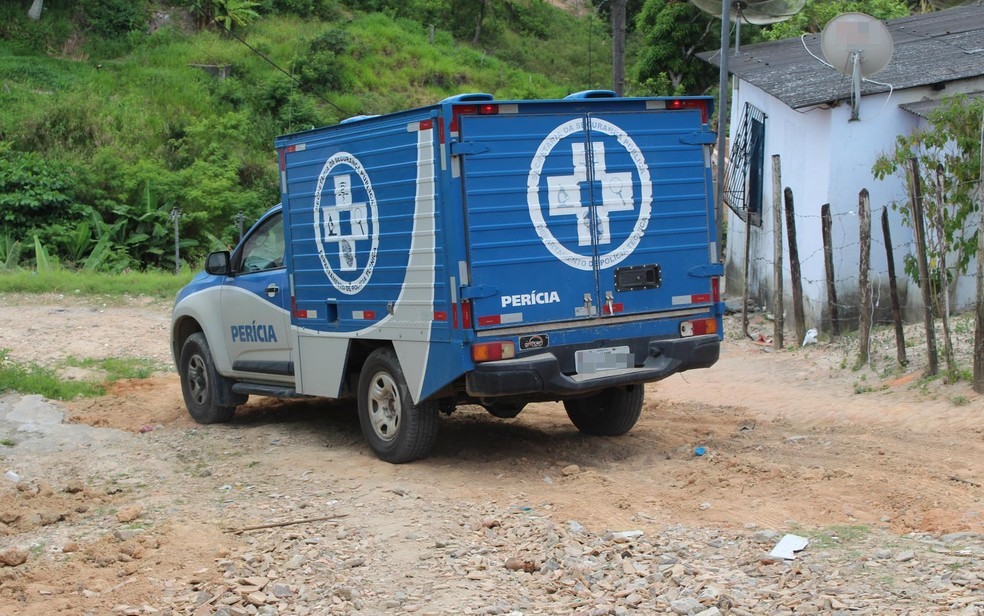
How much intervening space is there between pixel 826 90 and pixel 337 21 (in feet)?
102

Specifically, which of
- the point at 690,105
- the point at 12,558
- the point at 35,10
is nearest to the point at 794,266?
the point at 690,105

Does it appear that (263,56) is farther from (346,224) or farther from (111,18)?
(346,224)

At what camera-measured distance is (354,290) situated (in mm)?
7992

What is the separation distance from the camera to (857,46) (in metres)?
12.5

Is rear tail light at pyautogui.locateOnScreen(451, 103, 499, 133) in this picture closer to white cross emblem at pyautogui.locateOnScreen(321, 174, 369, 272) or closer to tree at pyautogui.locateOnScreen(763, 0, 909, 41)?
white cross emblem at pyautogui.locateOnScreen(321, 174, 369, 272)

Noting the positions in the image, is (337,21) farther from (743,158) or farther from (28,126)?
(743,158)

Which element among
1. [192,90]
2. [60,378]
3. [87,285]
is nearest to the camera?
[60,378]

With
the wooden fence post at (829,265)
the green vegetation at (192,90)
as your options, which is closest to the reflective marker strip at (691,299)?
the wooden fence post at (829,265)

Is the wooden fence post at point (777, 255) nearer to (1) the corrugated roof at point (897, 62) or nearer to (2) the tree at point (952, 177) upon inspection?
(1) the corrugated roof at point (897, 62)

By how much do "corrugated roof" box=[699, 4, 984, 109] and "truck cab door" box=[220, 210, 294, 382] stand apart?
6740mm

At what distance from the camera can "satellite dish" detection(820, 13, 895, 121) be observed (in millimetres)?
12466

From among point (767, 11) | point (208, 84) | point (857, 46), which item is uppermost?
point (208, 84)

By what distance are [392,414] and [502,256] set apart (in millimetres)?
1555

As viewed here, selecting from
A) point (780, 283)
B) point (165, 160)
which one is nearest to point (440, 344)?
point (780, 283)
